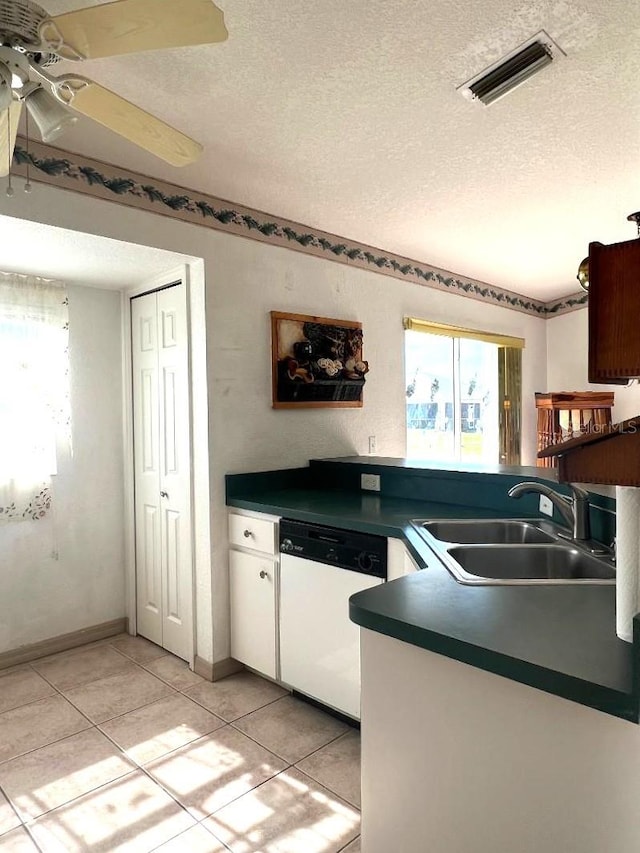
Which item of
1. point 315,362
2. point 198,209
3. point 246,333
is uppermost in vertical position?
point 198,209

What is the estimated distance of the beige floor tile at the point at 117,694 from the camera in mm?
2494

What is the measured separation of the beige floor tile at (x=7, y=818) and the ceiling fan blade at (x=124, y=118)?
2146 mm

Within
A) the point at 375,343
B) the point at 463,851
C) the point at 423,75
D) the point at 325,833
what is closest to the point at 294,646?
the point at 325,833

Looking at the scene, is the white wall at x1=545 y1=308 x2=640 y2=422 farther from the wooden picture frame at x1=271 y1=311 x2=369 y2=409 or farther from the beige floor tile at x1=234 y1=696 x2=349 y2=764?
the beige floor tile at x1=234 y1=696 x2=349 y2=764

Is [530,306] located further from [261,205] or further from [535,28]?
[535,28]

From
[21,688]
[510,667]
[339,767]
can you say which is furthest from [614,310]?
[21,688]

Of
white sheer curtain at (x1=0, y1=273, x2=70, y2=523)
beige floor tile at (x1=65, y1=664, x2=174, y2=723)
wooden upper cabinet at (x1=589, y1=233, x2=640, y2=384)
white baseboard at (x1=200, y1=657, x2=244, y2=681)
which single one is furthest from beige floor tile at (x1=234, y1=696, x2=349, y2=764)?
wooden upper cabinet at (x1=589, y1=233, x2=640, y2=384)

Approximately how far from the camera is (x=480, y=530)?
2.10 metres

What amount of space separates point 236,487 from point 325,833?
59.3 inches

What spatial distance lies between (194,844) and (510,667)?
139cm

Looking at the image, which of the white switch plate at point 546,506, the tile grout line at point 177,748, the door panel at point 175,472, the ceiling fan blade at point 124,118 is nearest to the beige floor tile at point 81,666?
the tile grout line at point 177,748

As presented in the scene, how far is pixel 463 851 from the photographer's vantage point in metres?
0.97

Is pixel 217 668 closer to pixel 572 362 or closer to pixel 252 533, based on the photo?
pixel 252 533

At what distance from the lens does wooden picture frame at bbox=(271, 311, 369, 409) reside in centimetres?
304
